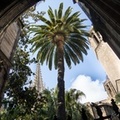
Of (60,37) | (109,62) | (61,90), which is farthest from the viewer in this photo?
(109,62)

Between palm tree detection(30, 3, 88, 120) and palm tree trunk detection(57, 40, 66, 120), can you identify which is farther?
palm tree detection(30, 3, 88, 120)

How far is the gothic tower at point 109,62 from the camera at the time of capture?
32219 millimetres

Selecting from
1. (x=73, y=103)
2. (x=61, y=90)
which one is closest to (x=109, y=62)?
(x=73, y=103)

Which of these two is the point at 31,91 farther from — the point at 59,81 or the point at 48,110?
the point at 48,110

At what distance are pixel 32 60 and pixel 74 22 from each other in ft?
20.2

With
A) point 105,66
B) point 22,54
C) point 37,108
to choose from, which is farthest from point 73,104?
point 105,66

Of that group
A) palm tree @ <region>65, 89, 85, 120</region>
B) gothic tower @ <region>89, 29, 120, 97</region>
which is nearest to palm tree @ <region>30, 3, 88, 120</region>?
palm tree @ <region>65, 89, 85, 120</region>

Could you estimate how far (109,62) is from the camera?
34344mm

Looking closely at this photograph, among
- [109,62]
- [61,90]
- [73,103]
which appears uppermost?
[109,62]

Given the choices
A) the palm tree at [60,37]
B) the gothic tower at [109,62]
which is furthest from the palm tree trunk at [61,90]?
the gothic tower at [109,62]

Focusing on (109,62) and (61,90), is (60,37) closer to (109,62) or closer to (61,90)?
(61,90)

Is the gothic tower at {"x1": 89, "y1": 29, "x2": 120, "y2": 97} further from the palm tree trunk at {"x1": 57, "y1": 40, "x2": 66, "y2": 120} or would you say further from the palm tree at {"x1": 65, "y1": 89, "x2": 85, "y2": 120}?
the palm tree trunk at {"x1": 57, "y1": 40, "x2": 66, "y2": 120}

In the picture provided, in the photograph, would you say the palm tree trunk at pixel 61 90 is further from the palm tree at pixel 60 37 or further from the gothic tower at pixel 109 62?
the gothic tower at pixel 109 62

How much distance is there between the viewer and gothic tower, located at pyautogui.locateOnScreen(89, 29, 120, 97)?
106 ft
